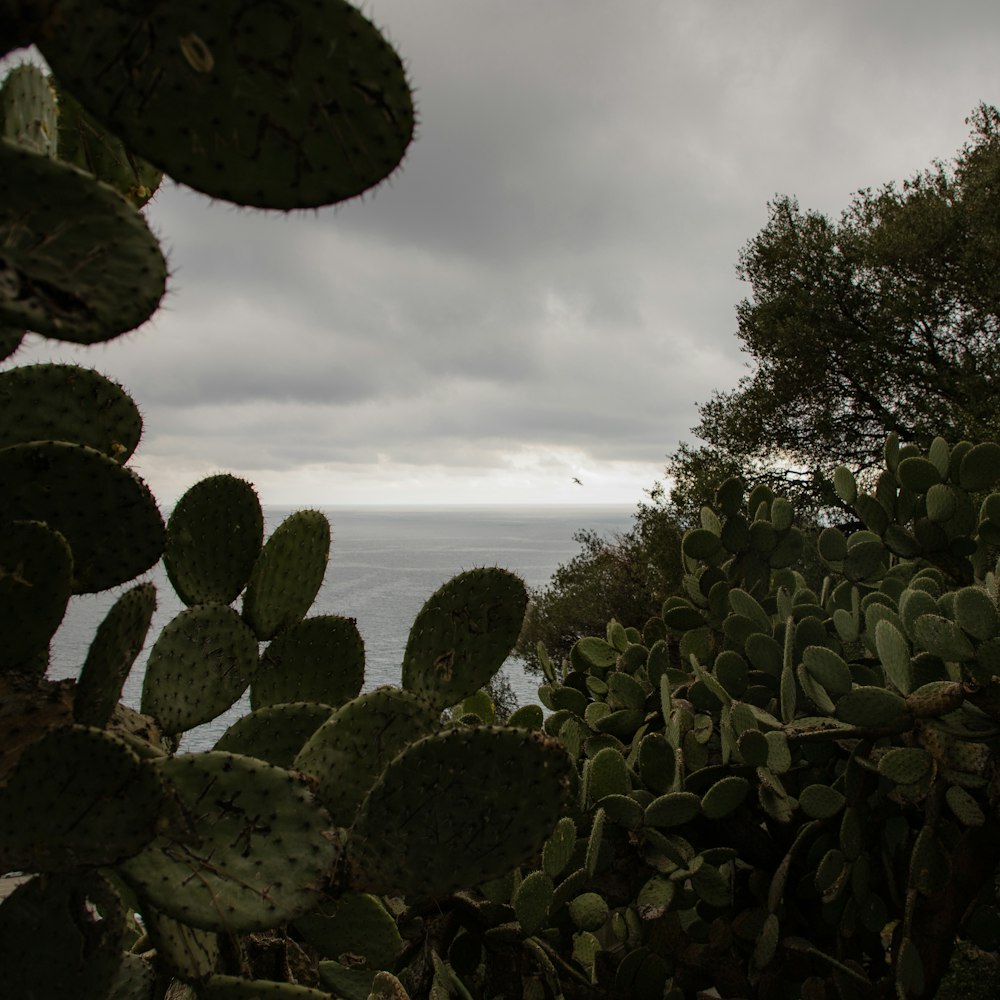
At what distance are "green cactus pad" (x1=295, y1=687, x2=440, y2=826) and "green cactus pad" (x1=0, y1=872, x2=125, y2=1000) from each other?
25 cm

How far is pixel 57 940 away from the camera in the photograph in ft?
3.00

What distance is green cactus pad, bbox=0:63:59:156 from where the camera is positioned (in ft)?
2.70

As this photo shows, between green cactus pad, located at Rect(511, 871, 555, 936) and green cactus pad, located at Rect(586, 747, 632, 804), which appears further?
green cactus pad, located at Rect(586, 747, 632, 804)

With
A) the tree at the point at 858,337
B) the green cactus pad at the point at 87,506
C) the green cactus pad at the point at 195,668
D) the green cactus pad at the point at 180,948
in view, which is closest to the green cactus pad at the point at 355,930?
the green cactus pad at the point at 180,948

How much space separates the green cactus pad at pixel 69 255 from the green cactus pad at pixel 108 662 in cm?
44

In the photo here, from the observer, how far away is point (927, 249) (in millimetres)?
12188

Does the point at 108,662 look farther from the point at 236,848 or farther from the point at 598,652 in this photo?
the point at 598,652

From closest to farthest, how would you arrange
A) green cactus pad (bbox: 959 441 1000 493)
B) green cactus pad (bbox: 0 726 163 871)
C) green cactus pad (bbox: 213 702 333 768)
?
green cactus pad (bbox: 0 726 163 871) < green cactus pad (bbox: 213 702 333 768) < green cactus pad (bbox: 959 441 1000 493)

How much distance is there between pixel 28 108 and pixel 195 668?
73cm

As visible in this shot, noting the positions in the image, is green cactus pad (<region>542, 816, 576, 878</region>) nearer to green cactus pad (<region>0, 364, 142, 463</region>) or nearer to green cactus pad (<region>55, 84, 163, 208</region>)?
green cactus pad (<region>0, 364, 142, 463</region>)

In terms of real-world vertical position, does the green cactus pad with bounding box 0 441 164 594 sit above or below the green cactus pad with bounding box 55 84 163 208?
below

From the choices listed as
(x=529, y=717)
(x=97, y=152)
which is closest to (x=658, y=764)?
(x=529, y=717)

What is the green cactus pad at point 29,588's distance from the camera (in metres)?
0.88

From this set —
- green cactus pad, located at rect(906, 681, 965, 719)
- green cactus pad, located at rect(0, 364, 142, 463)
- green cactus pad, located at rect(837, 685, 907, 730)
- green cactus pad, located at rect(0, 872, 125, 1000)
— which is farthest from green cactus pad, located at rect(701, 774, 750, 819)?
green cactus pad, located at rect(0, 364, 142, 463)
